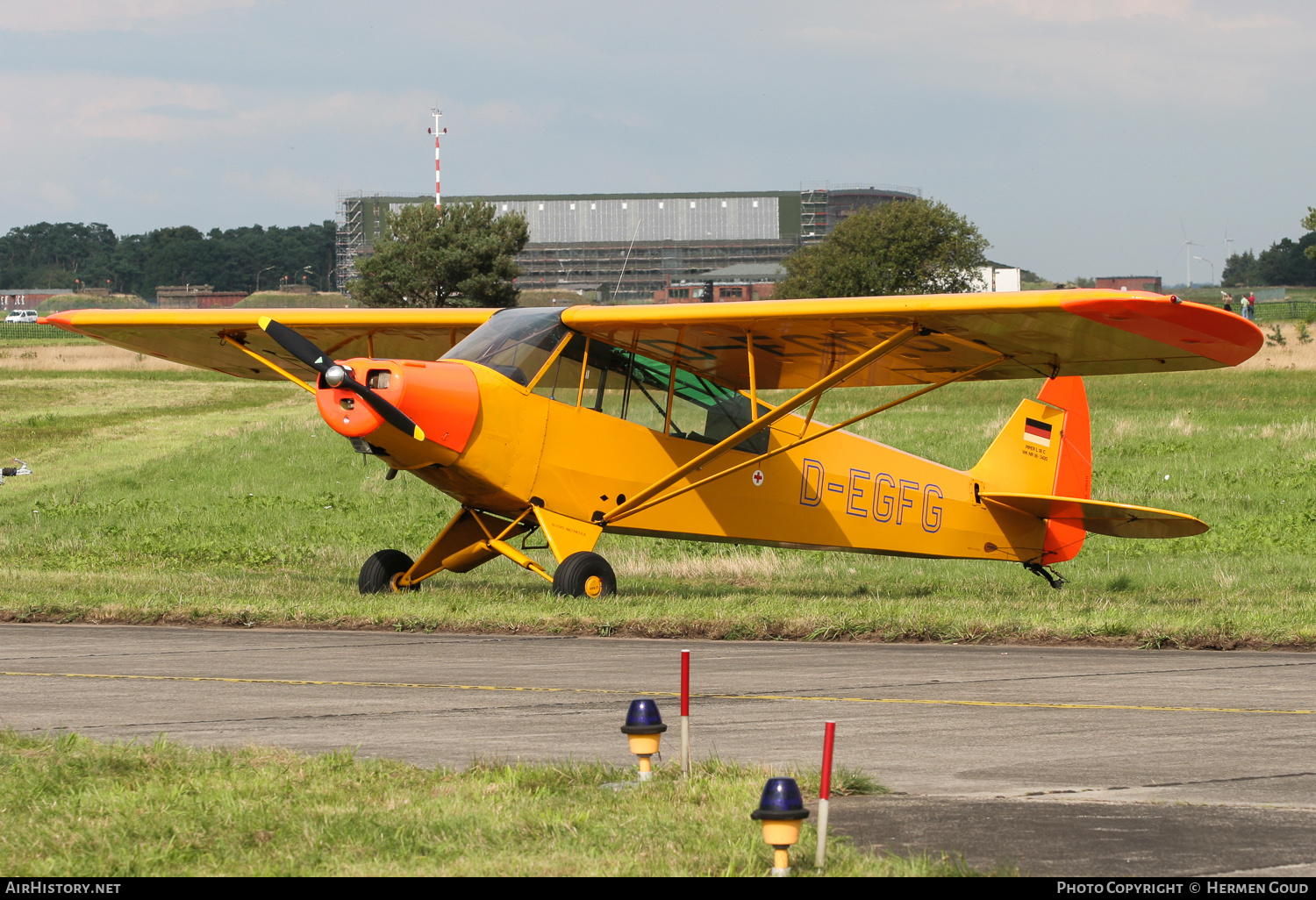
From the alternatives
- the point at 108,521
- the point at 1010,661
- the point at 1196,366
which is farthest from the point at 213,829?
the point at 108,521

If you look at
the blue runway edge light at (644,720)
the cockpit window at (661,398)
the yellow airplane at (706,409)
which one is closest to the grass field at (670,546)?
the yellow airplane at (706,409)

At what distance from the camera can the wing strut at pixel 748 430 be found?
12.4 meters

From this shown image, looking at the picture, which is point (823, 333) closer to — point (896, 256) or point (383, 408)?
point (383, 408)

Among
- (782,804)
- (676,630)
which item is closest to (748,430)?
(676,630)

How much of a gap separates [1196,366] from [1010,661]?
4.30 meters

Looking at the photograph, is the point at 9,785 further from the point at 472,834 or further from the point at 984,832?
the point at 984,832

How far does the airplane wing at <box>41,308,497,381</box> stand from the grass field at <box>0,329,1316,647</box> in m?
2.67

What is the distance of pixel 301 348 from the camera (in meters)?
11.8

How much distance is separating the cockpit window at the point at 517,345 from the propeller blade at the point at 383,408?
129 centimetres

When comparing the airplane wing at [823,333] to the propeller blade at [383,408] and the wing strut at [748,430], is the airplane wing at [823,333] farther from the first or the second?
the propeller blade at [383,408]

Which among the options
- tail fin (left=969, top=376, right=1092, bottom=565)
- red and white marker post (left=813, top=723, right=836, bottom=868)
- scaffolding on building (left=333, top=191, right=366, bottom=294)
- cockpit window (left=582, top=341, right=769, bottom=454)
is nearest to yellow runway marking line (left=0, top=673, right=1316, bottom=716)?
red and white marker post (left=813, top=723, right=836, bottom=868)

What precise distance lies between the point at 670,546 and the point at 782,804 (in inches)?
658

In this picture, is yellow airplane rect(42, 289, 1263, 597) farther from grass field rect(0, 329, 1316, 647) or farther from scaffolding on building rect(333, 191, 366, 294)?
scaffolding on building rect(333, 191, 366, 294)

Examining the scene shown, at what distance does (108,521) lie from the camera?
882 inches
